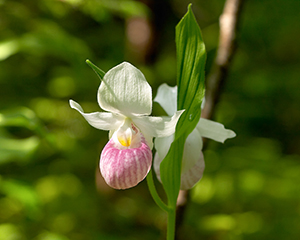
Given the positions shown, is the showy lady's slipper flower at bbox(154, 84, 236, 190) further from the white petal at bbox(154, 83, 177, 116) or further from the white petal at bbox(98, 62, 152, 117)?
the white petal at bbox(98, 62, 152, 117)

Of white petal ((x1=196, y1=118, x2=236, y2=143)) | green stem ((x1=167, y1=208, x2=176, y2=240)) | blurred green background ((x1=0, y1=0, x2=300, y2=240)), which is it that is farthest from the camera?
blurred green background ((x1=0, y1=0, x2=300, y2=240))

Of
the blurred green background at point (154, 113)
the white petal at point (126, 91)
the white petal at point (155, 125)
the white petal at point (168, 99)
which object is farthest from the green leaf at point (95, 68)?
the blurred green background at point (154, 113)

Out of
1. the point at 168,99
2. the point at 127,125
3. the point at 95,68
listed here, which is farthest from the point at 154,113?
the point at 95,68

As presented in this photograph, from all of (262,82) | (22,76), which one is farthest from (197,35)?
(22,76)

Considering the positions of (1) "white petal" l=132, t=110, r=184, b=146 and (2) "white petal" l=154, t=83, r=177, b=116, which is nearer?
(1) "white petal" l=132, t=110, r=184, b=146

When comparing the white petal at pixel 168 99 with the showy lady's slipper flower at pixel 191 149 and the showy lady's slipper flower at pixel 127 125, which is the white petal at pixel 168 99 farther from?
the showy lady's slipper flower at pixel 127 125

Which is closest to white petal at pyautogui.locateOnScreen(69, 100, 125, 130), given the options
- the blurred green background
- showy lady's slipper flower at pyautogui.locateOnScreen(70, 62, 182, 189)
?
showy lady's slipper flower at pyautogui.locateOnScreen(70, 62, 182, 189)

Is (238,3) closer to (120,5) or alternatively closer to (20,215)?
(120,5)
